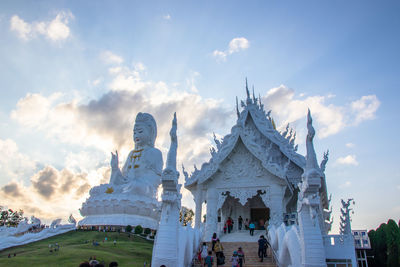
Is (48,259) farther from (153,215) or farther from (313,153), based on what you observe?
(153,215)

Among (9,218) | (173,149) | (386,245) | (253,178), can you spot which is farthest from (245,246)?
(9,218)

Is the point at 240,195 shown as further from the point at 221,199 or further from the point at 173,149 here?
the point at 173,149

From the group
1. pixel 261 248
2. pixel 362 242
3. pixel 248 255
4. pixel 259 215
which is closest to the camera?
pixel 261 248

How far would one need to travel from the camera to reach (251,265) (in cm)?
1141

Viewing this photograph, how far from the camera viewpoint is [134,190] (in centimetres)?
2533

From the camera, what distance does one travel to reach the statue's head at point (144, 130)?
29234mm

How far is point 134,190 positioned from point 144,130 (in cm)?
618

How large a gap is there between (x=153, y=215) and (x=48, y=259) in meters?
13.7

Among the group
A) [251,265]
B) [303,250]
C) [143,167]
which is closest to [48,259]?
[251,265]

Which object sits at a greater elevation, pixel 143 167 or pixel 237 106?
pixel 237 106

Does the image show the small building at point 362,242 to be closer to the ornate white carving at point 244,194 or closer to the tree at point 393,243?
the tree at point 393,243

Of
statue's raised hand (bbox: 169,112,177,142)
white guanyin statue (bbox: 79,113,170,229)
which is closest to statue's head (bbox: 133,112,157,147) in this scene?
white guanyin statue (bbox: 79,113,170,229)

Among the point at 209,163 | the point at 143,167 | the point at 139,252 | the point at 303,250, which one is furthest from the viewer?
the point at 143,167

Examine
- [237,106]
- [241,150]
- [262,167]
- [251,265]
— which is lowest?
[251,265]
